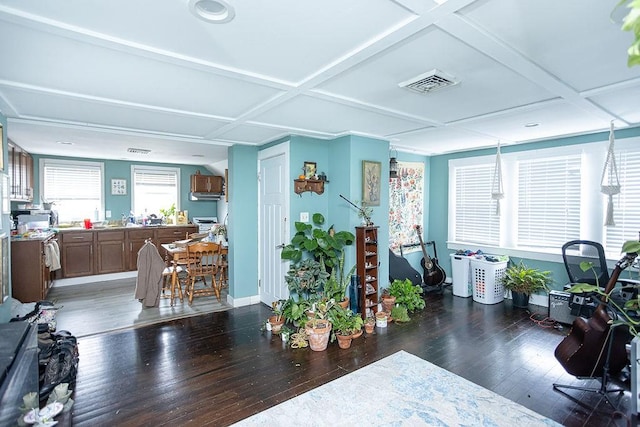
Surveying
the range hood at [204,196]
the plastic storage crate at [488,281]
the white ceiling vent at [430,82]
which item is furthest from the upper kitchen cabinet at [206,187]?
the white ceiling vent at [430,82]

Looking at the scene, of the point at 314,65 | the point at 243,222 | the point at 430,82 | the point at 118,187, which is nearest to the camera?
the point at 314,65

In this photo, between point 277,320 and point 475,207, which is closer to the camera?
point 277,320

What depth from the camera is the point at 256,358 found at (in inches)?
119

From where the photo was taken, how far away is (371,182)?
4039 mm

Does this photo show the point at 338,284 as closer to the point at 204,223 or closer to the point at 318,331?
the point at 318,331

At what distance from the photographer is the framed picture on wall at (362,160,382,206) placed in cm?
396

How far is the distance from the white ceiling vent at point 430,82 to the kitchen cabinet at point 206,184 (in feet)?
17.4

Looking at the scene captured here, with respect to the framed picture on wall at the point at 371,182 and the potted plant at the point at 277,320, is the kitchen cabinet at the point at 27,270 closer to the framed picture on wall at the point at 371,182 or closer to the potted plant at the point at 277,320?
the potted plant at the point at 277,320

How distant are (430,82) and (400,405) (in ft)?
7.32

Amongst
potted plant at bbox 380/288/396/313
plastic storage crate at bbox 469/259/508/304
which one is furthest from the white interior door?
plastic storage crate at bbox 469/259/508/304

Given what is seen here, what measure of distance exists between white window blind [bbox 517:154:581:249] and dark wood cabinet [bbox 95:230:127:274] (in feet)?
21.7

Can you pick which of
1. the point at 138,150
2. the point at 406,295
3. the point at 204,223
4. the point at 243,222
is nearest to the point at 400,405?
the point at 406,295

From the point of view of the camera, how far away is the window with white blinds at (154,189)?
664 cm

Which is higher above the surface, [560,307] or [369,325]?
[560,307]
